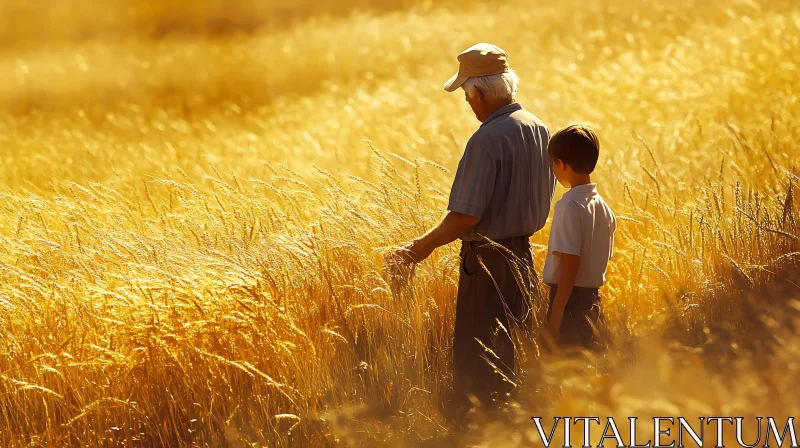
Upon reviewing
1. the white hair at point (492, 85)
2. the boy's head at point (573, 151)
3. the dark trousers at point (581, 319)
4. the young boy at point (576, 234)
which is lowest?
the dark trousers at point (581, 319)

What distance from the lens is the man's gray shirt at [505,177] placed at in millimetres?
3348

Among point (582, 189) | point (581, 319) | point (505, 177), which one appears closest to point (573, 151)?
point (582, 189)

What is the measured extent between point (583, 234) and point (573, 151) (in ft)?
1.04

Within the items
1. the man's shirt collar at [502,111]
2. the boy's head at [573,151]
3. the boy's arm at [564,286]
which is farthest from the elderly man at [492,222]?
the boy's arm at [564,286]

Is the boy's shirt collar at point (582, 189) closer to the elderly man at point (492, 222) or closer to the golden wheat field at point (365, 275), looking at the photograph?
the elderly man at point (492, 222)

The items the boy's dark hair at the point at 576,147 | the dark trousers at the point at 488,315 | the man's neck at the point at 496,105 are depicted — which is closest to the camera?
the boy's dark hair at the point at 576,147

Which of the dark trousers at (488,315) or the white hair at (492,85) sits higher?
the white hair at (492,85)

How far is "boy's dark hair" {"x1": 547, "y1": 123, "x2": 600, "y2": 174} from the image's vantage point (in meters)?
3.33

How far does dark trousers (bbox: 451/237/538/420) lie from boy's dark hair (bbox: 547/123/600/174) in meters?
0.40

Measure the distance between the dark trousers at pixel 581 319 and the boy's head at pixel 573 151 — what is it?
1.52ft

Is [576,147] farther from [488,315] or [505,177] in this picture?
[488,315]

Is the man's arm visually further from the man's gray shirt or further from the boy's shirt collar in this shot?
the boy's shirt collar

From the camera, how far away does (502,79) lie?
343 centimetres

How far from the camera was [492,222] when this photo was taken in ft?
11.4
